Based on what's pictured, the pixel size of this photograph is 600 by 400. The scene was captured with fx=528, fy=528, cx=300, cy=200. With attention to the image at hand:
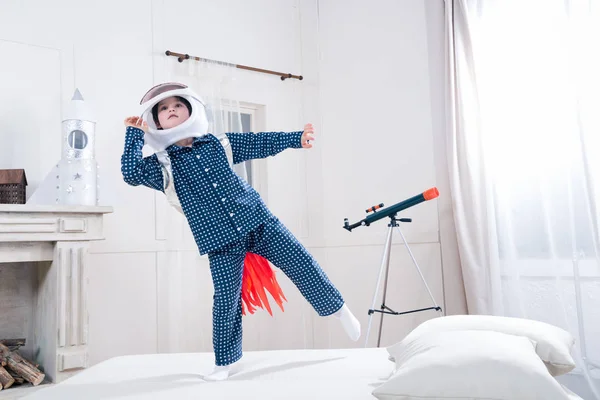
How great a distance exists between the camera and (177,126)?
191 centimetres

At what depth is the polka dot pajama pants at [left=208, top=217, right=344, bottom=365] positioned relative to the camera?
189 centimetres

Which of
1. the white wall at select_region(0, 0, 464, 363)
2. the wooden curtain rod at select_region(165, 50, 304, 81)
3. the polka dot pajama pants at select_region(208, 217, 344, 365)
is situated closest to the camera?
the polka dot pajama pants at select_region(208, 217, 344, 365)

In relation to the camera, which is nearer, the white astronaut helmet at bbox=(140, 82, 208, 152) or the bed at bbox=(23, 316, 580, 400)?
the bed at bbox=(23, 316, 580, 400)

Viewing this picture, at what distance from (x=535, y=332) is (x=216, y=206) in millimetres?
1113

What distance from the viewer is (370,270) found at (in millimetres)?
3553

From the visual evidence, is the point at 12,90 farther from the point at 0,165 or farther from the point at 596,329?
the point at 596,329

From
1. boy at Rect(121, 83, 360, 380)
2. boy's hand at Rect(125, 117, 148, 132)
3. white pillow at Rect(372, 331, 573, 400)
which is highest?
boy's hand at Rect(125, 117, 148, 132)

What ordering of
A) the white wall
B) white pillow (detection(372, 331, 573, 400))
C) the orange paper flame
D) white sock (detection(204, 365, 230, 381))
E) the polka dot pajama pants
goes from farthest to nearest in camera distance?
the white wall, the orange paper flame, the polka dot pajama pants, white sock (detection(204, 365, 230, 381)), white pillow (detection(372, 331, 573, 400))

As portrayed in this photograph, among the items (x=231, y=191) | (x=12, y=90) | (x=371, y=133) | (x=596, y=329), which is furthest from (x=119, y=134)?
(x=596, y=329)

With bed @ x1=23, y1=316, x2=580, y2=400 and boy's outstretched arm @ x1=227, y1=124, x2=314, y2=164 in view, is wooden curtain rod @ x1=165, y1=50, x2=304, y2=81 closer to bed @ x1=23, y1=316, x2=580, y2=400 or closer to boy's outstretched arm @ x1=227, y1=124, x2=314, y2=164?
boy's outstretched arm @ x1=227, y1=124, x2=314, y2=164

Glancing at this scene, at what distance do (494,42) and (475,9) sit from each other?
0.25m

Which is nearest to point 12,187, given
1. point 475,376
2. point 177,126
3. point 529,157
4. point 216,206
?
point 177,126

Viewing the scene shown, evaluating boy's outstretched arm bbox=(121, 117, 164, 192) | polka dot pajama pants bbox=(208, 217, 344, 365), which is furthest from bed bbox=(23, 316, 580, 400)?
boy's outstretched arm bbox=(121, 117, 164, 192)

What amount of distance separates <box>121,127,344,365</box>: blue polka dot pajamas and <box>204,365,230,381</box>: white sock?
118mm
